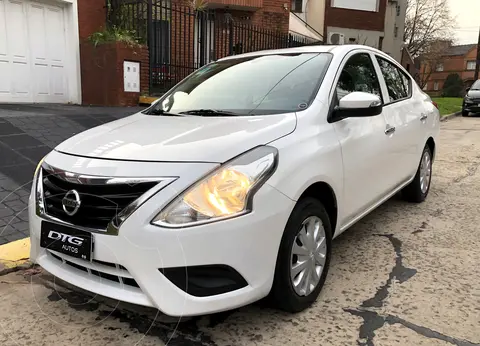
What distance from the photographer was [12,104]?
28.3 ft

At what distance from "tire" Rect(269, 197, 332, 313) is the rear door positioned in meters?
1.42

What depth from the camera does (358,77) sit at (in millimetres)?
3803

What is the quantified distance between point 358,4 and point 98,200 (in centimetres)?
2789

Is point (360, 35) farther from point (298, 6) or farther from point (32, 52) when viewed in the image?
point (32, 52)

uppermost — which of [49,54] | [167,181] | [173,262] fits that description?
[49,54]

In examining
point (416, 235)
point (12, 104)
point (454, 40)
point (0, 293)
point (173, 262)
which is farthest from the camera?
point (454, 40)

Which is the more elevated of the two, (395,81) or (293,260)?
(395,81)

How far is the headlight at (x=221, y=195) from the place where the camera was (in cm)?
223

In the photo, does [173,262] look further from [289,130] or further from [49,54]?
[49,54]

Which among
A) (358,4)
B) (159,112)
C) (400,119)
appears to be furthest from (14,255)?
(358,4)

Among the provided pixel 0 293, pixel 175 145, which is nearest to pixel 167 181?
pixel 175 145

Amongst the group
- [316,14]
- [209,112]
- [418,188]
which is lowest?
[418,188]

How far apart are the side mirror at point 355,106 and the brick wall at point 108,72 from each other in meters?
6.39

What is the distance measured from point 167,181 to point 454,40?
5296 centimetres
